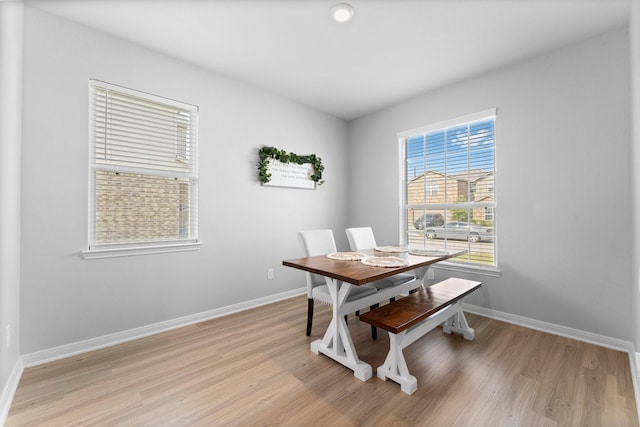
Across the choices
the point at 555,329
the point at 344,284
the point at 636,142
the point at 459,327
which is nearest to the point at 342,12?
the point at 344,284

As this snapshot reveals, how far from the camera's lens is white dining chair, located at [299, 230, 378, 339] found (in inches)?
89.3

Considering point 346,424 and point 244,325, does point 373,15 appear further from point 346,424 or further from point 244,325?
point 244,325

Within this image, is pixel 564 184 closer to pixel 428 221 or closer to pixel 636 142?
pixel 636 142

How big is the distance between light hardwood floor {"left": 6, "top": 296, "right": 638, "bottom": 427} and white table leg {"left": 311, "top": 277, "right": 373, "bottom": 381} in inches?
2.5

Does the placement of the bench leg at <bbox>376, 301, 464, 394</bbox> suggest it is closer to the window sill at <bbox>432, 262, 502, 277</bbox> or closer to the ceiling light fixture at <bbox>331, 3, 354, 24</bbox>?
the window sill at <bbox>432, 262, 502, 277</bbox>

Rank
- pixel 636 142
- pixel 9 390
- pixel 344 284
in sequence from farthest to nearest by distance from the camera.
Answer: pixel 344 284
pixel 636 142
pixel 9 390

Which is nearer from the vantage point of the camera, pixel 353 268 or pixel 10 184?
pixel 10 184

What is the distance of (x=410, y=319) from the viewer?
5.79 ft

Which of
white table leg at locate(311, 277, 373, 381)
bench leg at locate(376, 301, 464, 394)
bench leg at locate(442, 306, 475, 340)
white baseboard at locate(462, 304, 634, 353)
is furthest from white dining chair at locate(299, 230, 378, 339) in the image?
white baseboard at locate(462, 304, 634, 353)

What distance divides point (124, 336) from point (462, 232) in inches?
141

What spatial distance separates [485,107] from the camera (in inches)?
116

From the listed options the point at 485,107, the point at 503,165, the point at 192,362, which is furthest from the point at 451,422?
the point at 485,107

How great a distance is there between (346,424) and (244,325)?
1539mm

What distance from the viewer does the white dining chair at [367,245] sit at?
263cm
